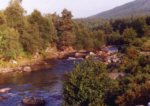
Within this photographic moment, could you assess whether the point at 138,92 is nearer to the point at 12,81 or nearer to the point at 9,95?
the point at 9,95

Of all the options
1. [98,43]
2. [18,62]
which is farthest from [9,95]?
[98,43]

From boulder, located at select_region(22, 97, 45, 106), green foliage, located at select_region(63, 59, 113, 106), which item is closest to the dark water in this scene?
boulder, located at select_region(22, 97, 45, 106)

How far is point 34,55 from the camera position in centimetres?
4675

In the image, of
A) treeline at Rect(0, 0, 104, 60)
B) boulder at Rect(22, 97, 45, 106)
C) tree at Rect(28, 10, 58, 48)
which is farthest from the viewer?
tree at Rect(28, 10, 58, 48)

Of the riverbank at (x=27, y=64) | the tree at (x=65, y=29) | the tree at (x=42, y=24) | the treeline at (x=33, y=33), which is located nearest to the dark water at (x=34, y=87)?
the riverbank at (x=27, y=64)

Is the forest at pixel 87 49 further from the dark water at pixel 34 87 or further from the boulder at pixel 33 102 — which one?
the boulder at pixel 33 102

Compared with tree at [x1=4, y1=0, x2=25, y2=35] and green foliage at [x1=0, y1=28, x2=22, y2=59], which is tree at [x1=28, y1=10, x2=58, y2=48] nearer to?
tree at [x1=4, y1=0, x2=25, y2=35]

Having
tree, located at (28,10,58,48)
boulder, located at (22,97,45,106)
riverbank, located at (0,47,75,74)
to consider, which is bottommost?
boulder, located at (22,97,45,106)

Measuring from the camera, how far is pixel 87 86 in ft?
39.9

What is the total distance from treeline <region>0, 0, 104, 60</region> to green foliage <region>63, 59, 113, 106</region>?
27066 millimetres

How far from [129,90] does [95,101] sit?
2433 mm

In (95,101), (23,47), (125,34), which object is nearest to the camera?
(95,101)

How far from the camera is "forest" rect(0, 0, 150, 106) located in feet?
39.1

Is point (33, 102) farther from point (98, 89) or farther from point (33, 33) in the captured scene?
point (33, 33)
